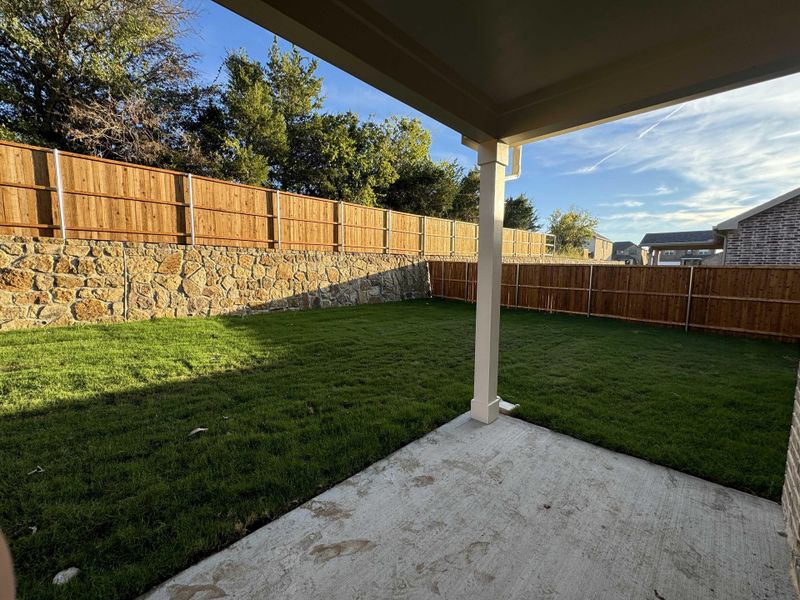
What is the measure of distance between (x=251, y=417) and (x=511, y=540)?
2.29 m

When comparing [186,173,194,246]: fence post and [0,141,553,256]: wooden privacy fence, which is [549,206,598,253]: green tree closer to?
[0,141,553,256]: wooden privacy fence

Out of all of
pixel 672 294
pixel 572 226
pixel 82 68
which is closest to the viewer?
pixel 672 294

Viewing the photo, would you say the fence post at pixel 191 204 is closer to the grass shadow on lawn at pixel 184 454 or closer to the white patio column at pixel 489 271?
the grass shadow on lawn at pixel 184 454

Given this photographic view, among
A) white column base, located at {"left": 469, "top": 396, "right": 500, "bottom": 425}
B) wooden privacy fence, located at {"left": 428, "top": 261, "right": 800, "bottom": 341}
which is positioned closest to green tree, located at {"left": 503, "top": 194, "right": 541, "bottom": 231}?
wooden privacy fence, located at {"left": 428, "top": 261, "right": 800, "bottom": 341}

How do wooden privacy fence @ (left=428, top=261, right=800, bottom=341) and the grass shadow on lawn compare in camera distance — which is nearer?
the grass shadow on lawn

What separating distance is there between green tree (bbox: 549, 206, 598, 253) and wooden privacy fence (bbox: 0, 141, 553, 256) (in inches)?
1053

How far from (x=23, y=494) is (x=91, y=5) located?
14.1m

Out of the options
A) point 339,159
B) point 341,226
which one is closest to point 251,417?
point 341,226

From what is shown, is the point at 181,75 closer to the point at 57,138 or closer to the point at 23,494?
the point at 57,138

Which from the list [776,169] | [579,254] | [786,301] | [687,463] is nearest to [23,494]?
[687,463]

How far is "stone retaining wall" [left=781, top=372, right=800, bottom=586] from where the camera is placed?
1.56 meters

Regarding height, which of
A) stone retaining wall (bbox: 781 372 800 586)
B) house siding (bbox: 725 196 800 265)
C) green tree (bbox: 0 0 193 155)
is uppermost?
green tree (bbox: 0 0 193 155)

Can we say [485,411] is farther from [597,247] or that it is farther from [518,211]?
[597,247]

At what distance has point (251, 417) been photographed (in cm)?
308
